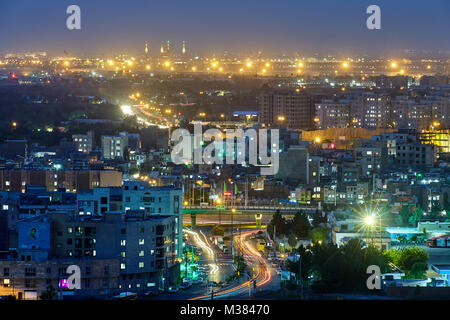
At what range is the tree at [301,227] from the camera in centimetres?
1259

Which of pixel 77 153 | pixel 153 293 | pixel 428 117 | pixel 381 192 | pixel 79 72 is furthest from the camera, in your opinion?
pixel 79 72

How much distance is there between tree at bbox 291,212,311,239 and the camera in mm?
12594

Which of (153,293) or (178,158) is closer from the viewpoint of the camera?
(153,293)

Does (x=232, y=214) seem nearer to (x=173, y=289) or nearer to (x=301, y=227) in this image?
(x=301, y=227)

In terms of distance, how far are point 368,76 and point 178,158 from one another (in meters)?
22.4

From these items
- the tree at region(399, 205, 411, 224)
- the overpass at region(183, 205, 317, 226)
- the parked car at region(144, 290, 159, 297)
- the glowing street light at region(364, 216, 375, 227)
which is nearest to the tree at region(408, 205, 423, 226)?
the tree at region(399, 205, 411, 224)

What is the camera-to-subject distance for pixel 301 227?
1273cm

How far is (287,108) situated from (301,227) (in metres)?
16.7

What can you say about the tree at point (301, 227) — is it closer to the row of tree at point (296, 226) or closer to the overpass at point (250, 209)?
the row of tree at point (296, 226)

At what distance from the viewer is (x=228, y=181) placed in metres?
16.3

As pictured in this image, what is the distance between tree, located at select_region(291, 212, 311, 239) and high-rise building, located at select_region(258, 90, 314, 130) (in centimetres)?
1555

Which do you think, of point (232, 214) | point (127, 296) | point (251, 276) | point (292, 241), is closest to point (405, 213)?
point (292, 241)
